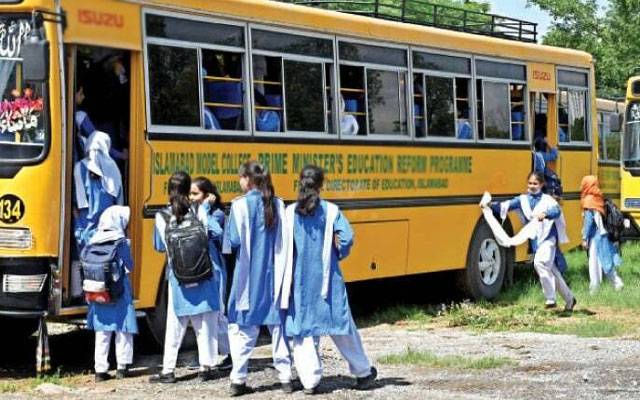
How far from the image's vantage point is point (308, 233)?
9070mm

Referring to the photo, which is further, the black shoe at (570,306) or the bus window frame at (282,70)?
the black shoe at (570,306)

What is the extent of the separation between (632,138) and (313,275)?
1240 centimetres

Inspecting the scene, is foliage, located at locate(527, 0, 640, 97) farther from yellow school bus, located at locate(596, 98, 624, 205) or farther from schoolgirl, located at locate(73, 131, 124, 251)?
schoolgirl, located at locate(73, 131, 124, 251)

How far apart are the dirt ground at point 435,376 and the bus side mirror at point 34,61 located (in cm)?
219

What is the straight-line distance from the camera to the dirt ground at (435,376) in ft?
29.9

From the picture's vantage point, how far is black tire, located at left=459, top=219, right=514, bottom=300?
1520 cm

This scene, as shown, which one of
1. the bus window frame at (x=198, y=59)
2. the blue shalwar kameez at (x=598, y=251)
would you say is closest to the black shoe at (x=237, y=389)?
the bus window frame at (x=198, y=59)

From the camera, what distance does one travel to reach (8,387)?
9562mm

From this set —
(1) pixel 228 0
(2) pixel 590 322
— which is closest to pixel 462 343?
(2) pixel 590 322

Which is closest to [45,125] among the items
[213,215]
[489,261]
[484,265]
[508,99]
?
[213,215]

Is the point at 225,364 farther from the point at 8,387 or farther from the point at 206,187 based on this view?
the point at 8,387

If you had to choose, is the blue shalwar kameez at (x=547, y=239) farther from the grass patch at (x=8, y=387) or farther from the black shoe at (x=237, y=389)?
the grass patch at (x=8, y=387)

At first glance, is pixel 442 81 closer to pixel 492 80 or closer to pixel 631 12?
pixel 492 80

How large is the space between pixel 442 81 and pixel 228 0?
3.72m
